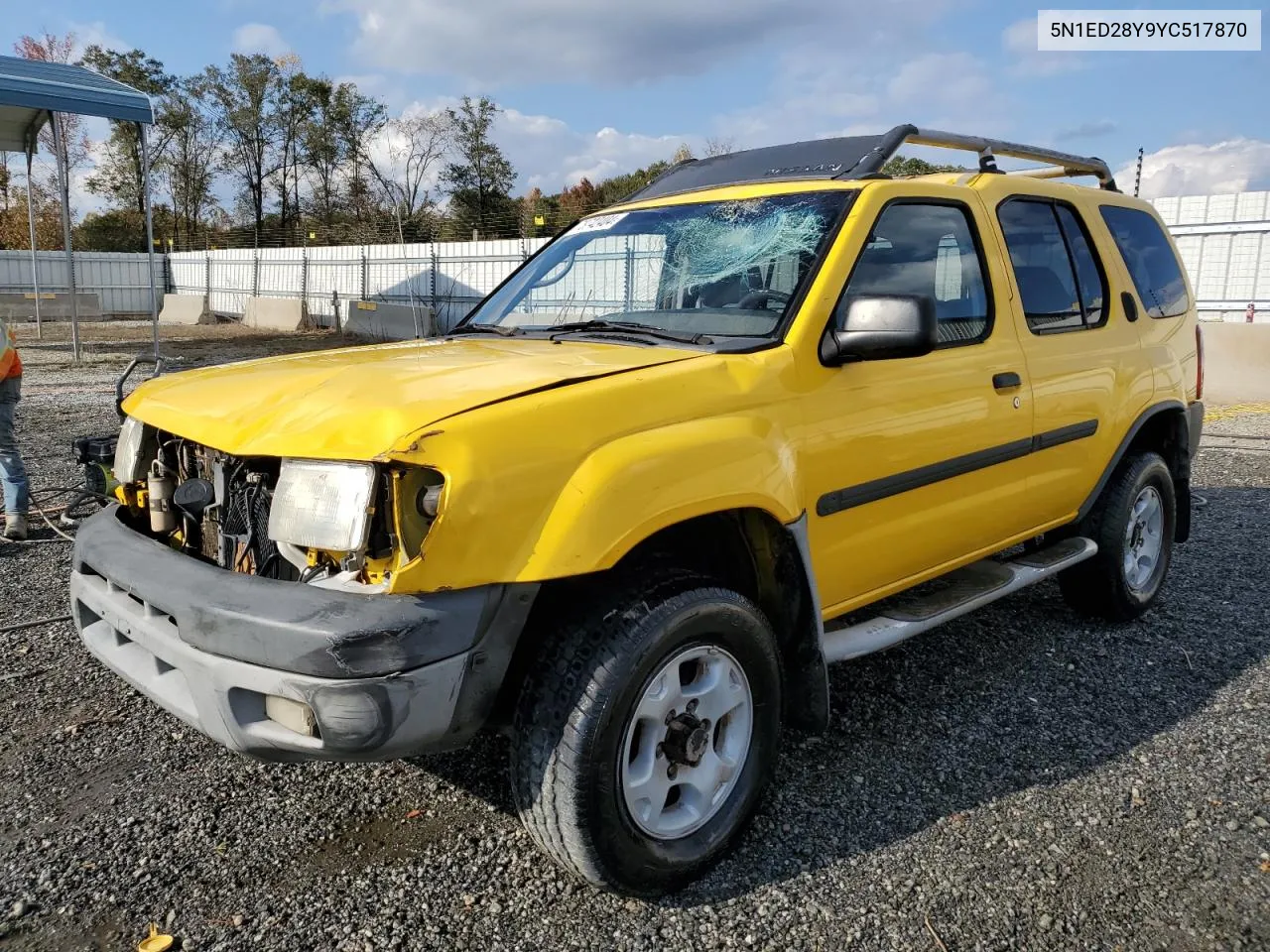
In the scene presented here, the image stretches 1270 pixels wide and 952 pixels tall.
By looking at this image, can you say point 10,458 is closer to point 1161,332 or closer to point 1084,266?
point 1084,266

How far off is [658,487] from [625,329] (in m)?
0.93

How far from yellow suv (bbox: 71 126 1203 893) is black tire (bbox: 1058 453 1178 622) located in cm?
30

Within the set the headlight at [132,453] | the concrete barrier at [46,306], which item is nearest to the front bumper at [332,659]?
the headlight at [132,453]

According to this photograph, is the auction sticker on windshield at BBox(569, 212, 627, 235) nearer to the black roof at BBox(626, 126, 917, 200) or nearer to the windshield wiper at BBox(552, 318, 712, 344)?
the black roof at BBox(626, 126, 917, 200)

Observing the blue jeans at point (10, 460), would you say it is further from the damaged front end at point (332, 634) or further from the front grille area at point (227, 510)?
the damaged front end at point (332, 634)

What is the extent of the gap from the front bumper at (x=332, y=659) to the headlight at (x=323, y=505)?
119 mm

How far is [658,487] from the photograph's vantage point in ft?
7.55

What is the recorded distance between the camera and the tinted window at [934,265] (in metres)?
3.15

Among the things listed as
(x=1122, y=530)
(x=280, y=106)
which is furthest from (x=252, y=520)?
(x=280, y=106)

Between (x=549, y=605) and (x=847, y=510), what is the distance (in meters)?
1.07

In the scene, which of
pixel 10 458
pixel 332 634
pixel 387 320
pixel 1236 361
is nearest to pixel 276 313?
pixel 387 320

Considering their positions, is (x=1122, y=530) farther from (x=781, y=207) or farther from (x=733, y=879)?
(x=733, y=879)

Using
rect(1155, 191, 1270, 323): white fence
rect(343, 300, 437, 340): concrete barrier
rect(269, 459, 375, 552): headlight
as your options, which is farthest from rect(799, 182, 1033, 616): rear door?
rect(343, 300, 437, 340): concrete barrier

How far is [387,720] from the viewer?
204 cm
